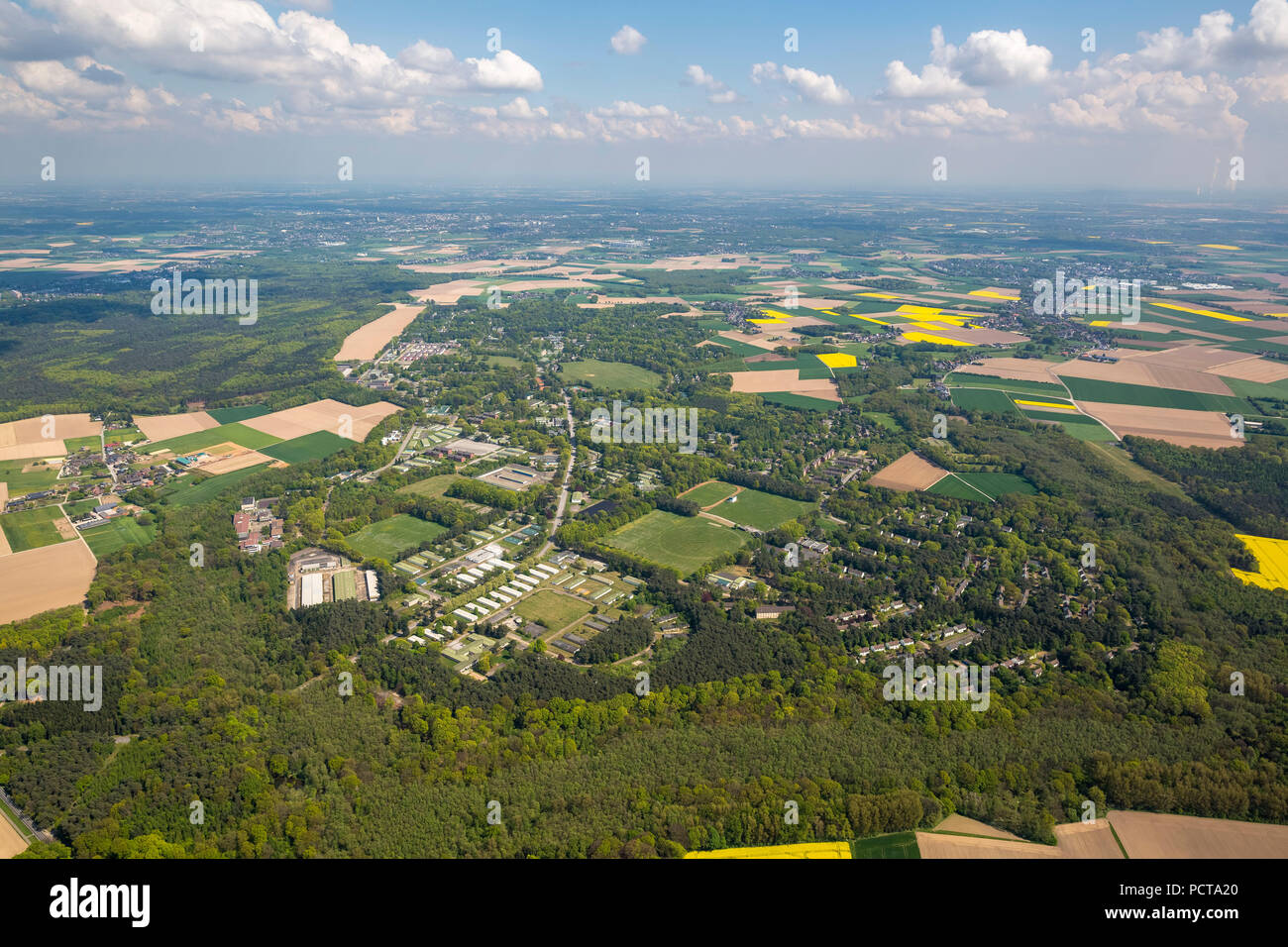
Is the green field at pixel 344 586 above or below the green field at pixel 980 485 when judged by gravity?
below

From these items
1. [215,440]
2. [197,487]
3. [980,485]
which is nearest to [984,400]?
[980,485]

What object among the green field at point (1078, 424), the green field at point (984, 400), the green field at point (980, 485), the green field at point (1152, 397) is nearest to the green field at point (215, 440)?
the green field at point (980, 485)

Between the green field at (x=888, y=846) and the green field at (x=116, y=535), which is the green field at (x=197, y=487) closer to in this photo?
the green field at (x=116, y=535)

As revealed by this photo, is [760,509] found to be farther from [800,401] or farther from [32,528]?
[32,528]
